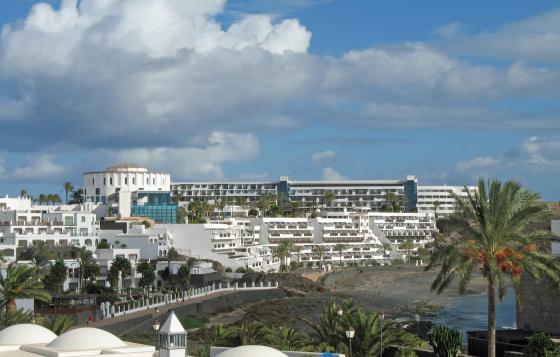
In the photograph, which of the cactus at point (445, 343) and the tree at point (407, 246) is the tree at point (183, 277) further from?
the tree at point (407, 246)

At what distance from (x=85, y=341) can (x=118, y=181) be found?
14011 centimetres

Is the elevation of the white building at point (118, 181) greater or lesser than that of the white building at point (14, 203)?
greater

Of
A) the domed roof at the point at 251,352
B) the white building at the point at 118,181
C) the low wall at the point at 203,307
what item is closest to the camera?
the domed roof at the point at 251,352

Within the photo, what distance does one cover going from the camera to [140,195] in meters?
157

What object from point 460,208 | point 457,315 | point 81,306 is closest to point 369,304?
point 457,315

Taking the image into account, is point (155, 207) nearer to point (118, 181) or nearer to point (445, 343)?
point (118, 181)

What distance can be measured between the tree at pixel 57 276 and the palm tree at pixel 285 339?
162 feet

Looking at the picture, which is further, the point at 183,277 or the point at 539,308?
the point at 183,277

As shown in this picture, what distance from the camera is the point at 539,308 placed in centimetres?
3603

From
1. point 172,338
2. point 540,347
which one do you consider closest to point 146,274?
point 540,347

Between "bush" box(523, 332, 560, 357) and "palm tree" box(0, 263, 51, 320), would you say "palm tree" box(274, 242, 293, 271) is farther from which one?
"bush" box(523, 332, 560, 357)

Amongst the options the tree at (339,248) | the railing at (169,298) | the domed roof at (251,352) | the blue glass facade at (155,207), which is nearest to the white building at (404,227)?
the tree at (339,248)

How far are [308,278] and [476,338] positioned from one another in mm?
89376

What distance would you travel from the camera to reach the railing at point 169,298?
67.5 meters
